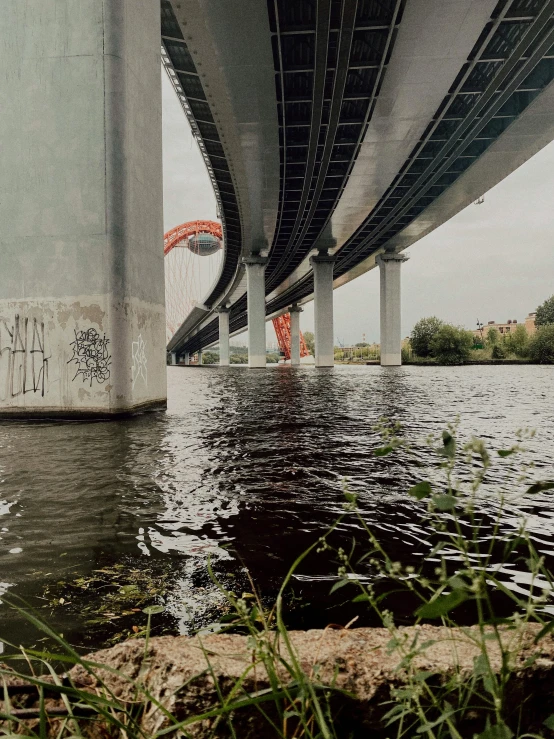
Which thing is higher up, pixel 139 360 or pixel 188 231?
pixel 188 231

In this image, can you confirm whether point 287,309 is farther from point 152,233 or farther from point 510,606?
point 510,606

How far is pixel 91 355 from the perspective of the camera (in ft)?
39.8

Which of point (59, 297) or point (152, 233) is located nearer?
point (59, 297)

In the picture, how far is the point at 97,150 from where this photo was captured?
12102 millimetres

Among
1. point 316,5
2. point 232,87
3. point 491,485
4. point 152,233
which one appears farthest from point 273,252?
point 491,485

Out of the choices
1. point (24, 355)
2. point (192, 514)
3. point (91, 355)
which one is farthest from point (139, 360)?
point (192, 514)

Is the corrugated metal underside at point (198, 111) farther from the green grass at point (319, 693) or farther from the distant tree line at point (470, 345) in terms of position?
the distant tree line at point (470, 345)

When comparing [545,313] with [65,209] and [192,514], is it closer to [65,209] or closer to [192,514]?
[65,209]

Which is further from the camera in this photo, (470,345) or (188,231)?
(188,231)

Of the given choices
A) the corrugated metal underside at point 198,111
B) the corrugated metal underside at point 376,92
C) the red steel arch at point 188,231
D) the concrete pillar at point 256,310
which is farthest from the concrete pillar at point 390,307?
the red steel arch at point 188,231

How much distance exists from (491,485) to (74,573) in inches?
154

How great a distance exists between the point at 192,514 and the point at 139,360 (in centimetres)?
920

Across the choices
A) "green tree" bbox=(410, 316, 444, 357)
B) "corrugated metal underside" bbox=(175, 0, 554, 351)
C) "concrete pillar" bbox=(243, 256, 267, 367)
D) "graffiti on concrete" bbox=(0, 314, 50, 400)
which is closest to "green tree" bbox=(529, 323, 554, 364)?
"green tree" bbox=(410, 316, 444, 357)

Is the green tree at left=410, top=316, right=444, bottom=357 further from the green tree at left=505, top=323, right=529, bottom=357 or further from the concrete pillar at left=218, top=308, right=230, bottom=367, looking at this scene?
the concrete pillar at left=218, top=308, right=230, bottom=367
